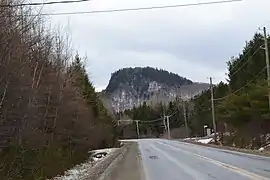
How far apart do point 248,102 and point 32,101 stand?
34.4 m

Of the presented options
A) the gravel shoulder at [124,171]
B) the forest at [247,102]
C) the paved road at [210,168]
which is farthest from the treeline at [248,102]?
the gravel shoulder at [124,171]

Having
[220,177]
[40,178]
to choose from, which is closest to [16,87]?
[40,178]

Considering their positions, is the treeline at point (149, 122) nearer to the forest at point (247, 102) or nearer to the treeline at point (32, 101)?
the forest at point (247, 102)

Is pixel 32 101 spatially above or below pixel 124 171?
above

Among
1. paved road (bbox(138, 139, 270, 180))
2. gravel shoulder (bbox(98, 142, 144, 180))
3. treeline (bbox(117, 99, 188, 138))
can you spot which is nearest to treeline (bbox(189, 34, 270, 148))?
paved road (bbox(138, 139, 270, 180))

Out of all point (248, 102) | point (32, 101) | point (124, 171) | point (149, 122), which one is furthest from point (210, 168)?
point (149, 122)

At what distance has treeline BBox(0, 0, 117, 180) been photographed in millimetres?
16241

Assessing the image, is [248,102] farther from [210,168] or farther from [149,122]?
[149,122]

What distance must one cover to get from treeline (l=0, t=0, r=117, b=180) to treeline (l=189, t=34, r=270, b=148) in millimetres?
19518

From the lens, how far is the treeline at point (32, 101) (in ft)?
53.3

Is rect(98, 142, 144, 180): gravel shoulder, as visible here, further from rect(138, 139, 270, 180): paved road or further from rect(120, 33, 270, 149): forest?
rect(120, 33, 270, 149): forest

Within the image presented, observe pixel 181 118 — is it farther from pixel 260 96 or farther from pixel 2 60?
pixel 2 60

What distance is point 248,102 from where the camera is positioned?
167ft

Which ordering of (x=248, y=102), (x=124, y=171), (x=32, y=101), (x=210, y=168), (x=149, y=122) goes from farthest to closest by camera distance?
(x=149, y=122) → (x=248, y=102) → (x=124, y=171) → (x=210, y=168) → (x=32, y=101)
